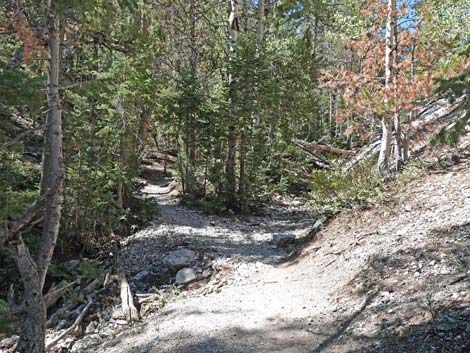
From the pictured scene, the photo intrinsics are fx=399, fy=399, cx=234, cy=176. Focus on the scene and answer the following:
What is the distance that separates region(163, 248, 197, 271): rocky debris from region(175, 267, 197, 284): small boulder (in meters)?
0.20

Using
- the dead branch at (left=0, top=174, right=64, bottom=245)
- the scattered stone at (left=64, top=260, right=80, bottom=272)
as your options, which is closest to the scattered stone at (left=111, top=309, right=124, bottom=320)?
the scattered stone at (left=64, top=260, right=80, bottom=272)

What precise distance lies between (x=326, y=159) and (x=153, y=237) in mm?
10996

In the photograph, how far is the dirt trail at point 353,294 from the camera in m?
4.32

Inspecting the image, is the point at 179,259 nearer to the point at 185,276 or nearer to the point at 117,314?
the point at 185,276

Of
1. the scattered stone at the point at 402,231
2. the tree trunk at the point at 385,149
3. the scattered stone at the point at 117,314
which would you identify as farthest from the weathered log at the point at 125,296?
the tree trunk at the point at 385,149

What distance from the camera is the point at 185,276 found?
769 centimetres

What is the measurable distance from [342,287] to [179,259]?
3.57 meters

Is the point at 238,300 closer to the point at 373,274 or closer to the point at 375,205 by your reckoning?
the point at 373,274

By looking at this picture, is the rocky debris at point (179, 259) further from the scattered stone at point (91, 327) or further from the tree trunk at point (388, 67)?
the tree trunk at point (388, 67)

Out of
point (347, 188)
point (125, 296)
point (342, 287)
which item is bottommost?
point (125, 296)

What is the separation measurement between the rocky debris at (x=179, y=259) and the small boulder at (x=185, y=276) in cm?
20

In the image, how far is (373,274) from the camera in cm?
579

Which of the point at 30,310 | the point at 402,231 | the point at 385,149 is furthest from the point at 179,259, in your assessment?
the point at 385,149

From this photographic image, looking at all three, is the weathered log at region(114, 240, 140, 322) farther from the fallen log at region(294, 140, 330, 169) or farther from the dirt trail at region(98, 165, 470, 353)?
the fallen log at region(294, 140, 330, 169)
